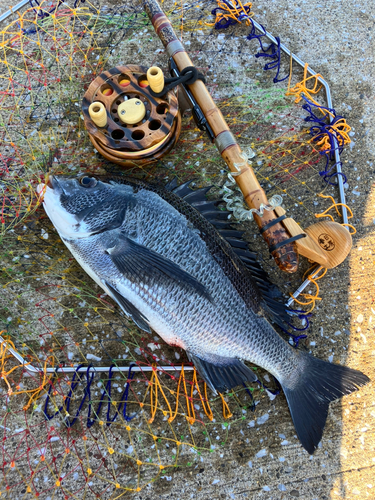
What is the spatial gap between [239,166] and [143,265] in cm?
→ 83

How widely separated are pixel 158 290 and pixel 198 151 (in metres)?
1.15

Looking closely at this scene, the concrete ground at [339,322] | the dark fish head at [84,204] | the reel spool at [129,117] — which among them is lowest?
the concrete ground at [339,322]

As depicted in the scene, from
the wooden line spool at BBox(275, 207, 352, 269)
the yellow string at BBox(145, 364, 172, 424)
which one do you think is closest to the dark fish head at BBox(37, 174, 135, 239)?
the yellow string at BBox(145, 364, 172, 424)

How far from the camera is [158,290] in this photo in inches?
76.2

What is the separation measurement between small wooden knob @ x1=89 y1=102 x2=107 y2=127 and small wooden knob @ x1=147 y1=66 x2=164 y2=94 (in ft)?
1.10

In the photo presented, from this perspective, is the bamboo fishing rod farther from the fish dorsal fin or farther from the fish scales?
the fish scales

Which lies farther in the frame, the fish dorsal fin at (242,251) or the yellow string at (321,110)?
the yellow string at (321,110)

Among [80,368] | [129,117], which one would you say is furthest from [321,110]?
[80,368]

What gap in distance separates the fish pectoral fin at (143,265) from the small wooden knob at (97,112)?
0.71m

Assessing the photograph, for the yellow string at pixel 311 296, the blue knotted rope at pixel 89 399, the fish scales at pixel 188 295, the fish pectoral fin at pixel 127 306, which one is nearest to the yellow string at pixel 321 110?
the yellow string at pixel 311 296

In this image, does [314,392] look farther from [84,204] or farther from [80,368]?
[84,204]

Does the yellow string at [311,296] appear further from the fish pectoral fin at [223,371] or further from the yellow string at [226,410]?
the yellow string at [226,410]

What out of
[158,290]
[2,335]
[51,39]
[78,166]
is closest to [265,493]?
[158,290]

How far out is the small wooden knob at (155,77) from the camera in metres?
2.05
